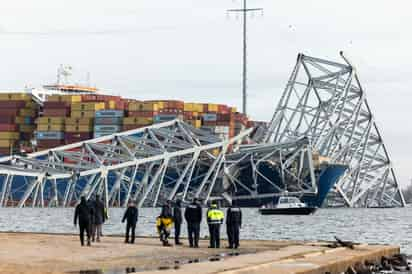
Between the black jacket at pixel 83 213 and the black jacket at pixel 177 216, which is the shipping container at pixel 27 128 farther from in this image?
the black jacket at pixel 83 213

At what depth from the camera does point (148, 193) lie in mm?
96938

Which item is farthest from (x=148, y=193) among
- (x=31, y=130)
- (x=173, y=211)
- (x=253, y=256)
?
(x=253, y=256)

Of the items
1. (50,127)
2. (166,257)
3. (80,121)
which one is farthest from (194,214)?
(50,127)

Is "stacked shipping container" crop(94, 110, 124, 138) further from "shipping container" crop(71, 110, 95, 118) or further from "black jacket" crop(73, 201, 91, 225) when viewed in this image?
"black jacket" crop(73, 201, 91, 225)

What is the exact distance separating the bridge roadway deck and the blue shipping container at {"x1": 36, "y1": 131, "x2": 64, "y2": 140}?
10139 centimetres

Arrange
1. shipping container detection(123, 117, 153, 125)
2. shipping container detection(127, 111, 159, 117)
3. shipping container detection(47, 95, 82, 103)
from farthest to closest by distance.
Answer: shipping container detection(47, 95, 82, 103)
shipping container detection(127, 111, 159, 117)
shipping container detection(123, 117, 153, 125)

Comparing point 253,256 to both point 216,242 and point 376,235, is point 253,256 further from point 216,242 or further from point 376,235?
point 376,235

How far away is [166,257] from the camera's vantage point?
2191cm

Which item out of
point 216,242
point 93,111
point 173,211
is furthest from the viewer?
point 93,111

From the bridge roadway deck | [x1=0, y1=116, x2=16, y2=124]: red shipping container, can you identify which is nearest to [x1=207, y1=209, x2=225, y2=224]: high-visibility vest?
the bridge roadway deck

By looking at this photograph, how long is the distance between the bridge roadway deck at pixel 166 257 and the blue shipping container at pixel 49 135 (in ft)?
333

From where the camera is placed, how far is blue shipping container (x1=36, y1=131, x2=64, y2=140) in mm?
128125

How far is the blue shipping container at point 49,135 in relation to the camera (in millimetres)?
128125

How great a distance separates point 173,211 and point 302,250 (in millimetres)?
5174
